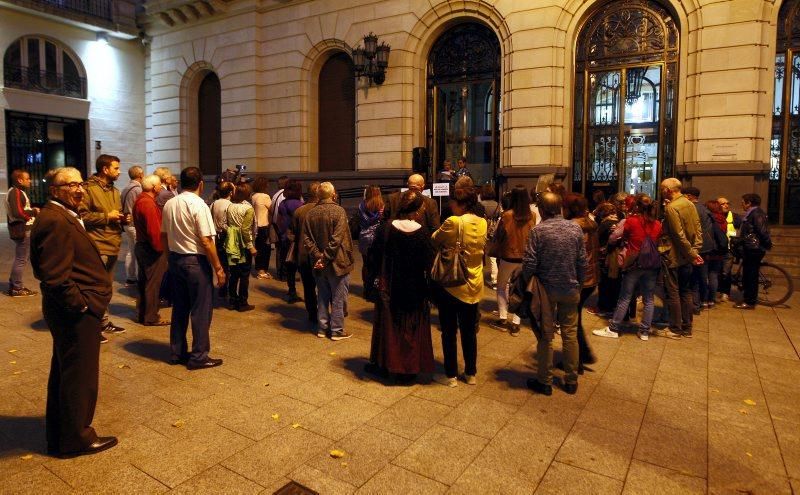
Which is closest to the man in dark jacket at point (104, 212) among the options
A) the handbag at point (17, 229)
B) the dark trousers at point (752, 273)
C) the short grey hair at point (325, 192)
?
the short grey hair at point (325, 192)

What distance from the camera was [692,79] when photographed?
12.9 meters

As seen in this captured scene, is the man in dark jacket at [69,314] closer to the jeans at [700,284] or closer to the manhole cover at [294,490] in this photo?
the manhole cover at [294,490]

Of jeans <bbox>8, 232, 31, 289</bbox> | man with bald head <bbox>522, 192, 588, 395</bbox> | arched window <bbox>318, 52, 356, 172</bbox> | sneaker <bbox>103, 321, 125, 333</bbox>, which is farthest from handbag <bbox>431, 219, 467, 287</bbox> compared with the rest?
arched window <bbox>318, 52, 356, 172</bbox>

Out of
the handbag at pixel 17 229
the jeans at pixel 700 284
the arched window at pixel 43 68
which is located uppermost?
the arched window at pixel 43 68

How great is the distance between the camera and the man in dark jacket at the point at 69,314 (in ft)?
11.6

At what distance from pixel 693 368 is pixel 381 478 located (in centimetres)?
398

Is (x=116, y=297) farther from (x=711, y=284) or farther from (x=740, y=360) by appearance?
(x=711, y=284)

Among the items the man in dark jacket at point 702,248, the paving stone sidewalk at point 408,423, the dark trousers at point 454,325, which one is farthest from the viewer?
the man in dark jacket at point 702,248

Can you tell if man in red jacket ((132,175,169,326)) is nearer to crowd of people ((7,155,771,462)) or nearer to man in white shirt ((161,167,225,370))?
crowd of people ((7,155,771,462))

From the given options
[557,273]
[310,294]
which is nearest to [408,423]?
[557,273]

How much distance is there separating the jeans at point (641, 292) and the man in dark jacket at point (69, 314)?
5788 millimetres

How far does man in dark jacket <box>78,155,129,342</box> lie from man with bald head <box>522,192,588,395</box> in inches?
194

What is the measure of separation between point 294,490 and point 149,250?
183 inches

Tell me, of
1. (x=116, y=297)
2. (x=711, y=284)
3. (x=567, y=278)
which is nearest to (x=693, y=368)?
(x=567, y=278)
